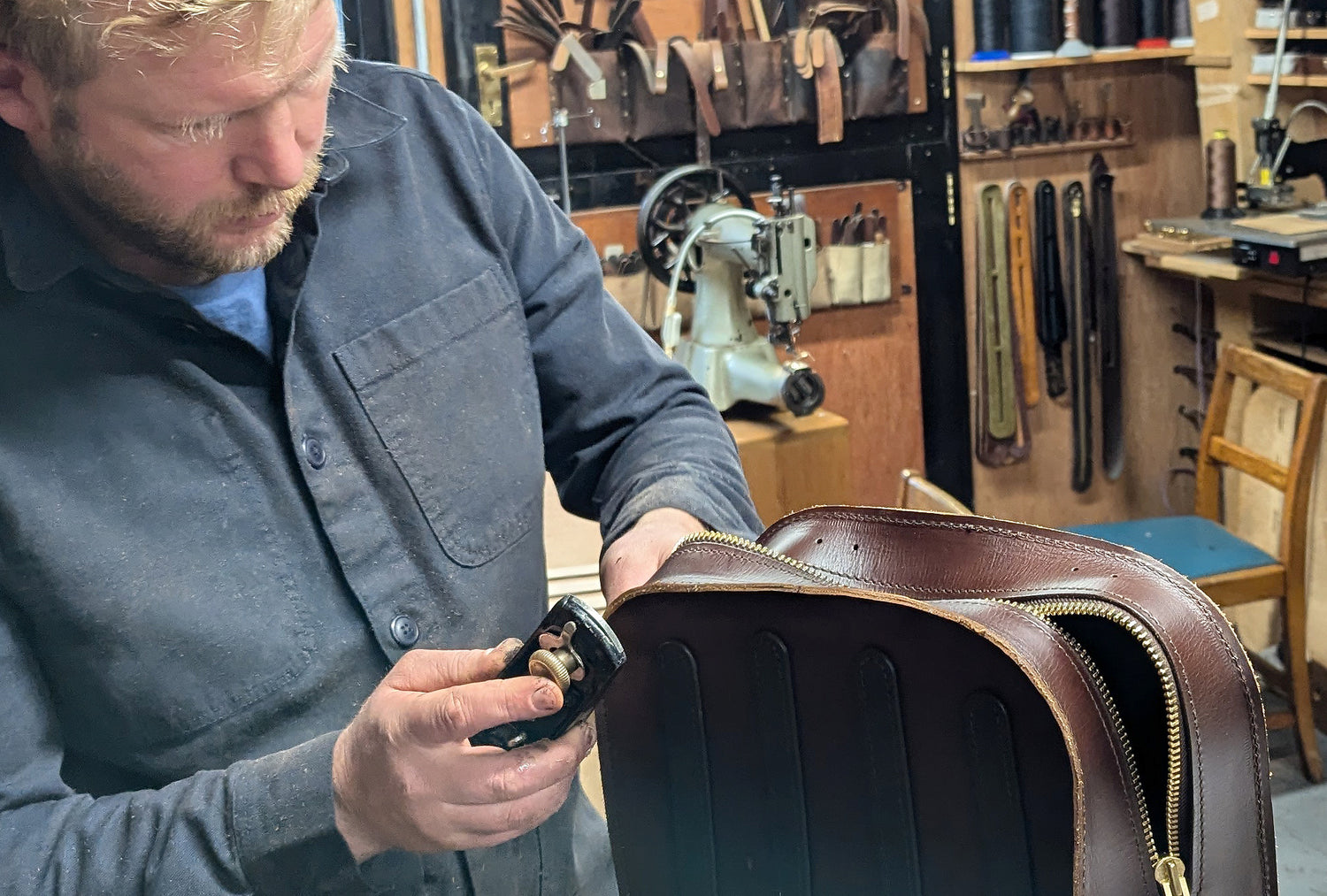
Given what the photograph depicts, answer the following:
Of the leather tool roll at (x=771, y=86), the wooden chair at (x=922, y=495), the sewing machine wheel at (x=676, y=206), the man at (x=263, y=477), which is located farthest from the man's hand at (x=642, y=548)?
the leather tool roll at (x=771, y=86)

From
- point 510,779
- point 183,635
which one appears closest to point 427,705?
point 510,779

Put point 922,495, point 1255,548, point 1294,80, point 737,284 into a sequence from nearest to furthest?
point 922,495
point 737,284
point 1255,548
point 1294,80

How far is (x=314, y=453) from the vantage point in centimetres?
96

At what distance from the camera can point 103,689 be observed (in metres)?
0.89

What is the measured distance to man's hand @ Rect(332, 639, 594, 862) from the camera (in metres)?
0.73

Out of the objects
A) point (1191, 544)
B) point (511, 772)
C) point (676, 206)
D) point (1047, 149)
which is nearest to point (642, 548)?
point (511, 772)

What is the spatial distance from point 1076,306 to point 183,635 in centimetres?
327

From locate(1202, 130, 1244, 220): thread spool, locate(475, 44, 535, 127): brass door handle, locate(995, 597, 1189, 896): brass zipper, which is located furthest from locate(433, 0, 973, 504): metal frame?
locate(995, 597, 1189, 896): brass zipper

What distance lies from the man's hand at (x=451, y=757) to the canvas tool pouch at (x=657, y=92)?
2686 millimetres

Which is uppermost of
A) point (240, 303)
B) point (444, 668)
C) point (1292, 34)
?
point (1292, 34)

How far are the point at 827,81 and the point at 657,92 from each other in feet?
1.49

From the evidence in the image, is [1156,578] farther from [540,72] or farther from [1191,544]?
[540,72]

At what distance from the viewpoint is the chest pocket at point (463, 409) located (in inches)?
39.9

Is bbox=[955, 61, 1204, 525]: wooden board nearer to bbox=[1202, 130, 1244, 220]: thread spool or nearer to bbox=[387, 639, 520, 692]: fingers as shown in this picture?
bbox=[1202, 130, 1244, 220]: thread spool
